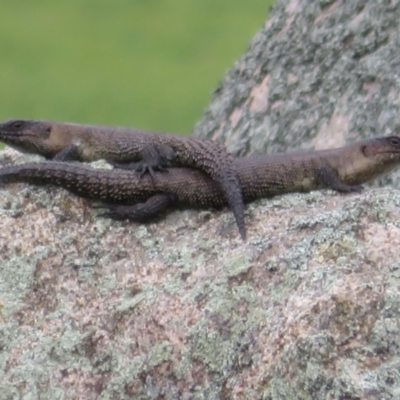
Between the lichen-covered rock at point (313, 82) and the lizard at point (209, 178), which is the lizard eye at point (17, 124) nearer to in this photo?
the lichen-covered rock at point (313, 82)

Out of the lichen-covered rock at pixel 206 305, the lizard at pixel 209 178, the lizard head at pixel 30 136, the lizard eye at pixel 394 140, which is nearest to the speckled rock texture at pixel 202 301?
the lichen-covered rock at pixel 206 305

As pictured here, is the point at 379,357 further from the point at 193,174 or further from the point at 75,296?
the point at 193,174

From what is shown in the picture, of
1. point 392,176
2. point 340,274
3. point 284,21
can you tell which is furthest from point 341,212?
point 284,21

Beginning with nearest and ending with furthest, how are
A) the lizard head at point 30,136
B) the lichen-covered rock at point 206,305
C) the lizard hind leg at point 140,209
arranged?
1. the lichen-covered rock at point 206,305
2. the lizard hind leg at point 140,209
3. the lizard head at point 30,136

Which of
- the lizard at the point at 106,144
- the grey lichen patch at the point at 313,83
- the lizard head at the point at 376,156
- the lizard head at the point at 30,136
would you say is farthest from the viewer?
the lizard head at the point at 30,136

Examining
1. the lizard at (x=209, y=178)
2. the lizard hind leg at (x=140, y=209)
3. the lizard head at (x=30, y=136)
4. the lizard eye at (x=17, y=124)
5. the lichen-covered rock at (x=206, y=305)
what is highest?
the lizard eye at (x=17, y=124)

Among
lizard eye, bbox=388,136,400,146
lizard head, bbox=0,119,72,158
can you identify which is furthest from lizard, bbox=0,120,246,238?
lizard eye, bbox=388,136,400,146
